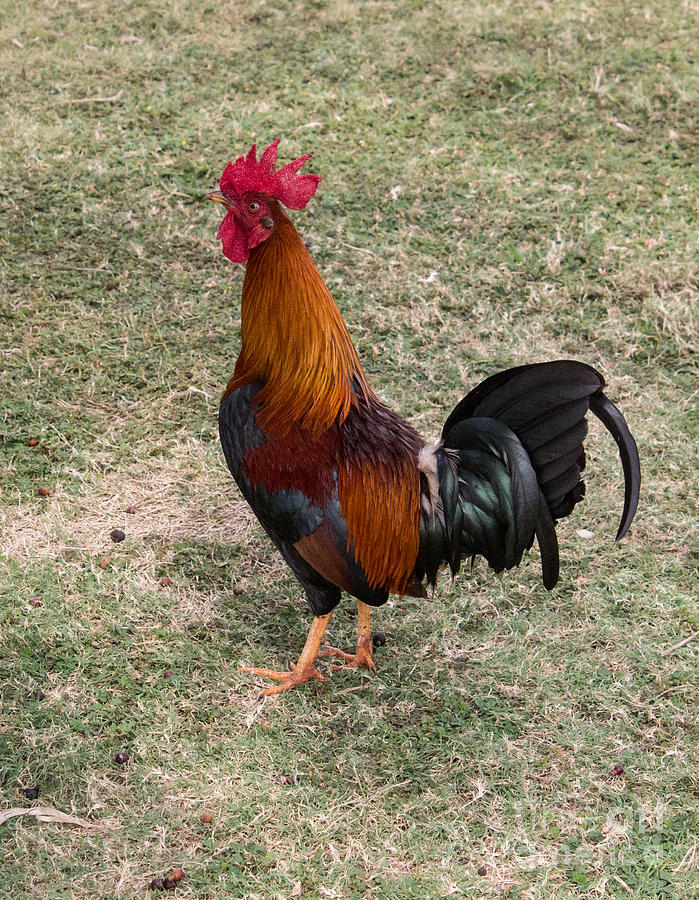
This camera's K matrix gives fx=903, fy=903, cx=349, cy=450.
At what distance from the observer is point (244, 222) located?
3.37 m

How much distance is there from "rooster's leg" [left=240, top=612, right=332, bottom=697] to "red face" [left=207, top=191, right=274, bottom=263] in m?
1.52

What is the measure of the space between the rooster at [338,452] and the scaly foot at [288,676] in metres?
0.52

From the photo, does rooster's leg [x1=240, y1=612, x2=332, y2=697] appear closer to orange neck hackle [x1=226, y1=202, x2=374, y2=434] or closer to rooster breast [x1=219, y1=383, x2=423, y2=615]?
rooster breast [x1=219, y1=383, x2=423, y2=615]

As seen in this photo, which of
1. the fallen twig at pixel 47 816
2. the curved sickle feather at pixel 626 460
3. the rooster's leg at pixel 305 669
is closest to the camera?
the curved sickle feather at pixel 626 460

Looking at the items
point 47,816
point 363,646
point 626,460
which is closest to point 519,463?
point 626,460

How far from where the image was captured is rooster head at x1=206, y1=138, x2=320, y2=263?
3.34m

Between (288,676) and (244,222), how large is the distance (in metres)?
1.88

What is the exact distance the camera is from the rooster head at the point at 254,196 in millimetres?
3342

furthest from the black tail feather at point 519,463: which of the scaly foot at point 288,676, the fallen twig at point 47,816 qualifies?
the fallen twig at point 47,816

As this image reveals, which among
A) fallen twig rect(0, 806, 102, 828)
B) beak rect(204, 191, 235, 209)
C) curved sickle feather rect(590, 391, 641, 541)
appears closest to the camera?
curved sickle feather rect(590, 391, 641, 541)

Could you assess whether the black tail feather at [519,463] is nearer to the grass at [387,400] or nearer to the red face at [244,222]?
the grass at [387,400]

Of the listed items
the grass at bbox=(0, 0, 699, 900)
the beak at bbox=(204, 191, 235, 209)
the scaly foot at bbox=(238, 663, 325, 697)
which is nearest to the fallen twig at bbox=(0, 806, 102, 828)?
the grass at bbox=(0, 0, 699, 900)

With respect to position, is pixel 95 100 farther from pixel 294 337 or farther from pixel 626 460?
pixel 626 460

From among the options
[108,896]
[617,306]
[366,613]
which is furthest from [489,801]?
[617,306]
